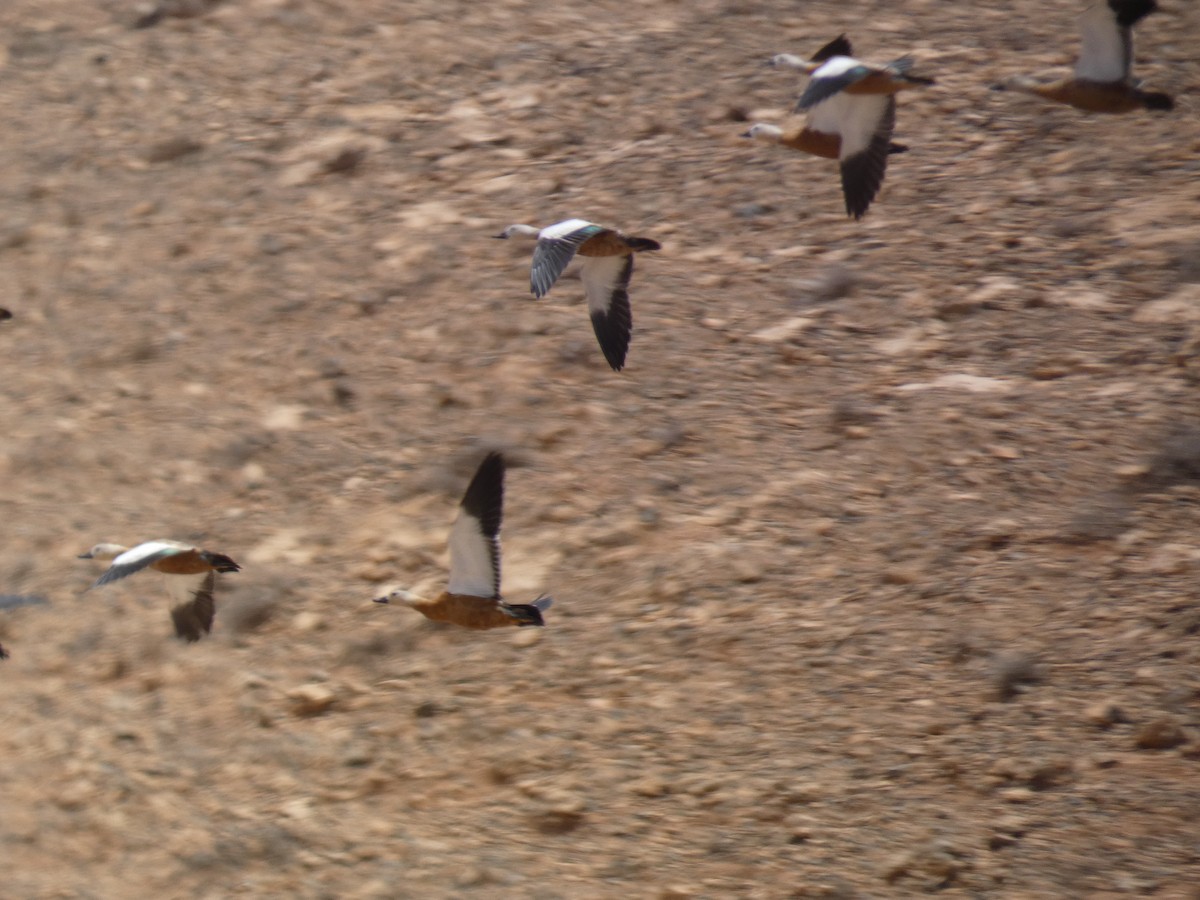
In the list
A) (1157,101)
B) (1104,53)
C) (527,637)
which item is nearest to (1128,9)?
(1104,53)

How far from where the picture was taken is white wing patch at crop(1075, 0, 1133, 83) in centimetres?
727

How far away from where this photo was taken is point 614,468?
7316mm

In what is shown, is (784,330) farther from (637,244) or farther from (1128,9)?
(1128,9)

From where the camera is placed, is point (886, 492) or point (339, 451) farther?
point (339, 451)

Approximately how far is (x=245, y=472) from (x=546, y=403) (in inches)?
67.7

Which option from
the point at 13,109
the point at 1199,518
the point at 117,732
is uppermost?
the point at 13,109

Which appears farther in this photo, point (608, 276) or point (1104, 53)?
point (1104, 53)

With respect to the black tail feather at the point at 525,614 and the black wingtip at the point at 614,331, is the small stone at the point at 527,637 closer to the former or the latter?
the black tail feather at the point at 525,614

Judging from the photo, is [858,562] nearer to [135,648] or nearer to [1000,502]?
[1000,502]

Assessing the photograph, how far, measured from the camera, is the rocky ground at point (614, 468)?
564cm

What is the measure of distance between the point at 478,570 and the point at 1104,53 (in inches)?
165

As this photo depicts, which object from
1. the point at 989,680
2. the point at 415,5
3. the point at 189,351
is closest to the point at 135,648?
the point at 189,351

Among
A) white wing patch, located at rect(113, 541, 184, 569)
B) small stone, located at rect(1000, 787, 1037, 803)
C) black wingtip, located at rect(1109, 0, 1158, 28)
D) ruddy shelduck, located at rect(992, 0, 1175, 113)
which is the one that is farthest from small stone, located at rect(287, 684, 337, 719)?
black wingtip, located at rect(1109, 0, 1158, 28)

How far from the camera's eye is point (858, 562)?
6.46 m
